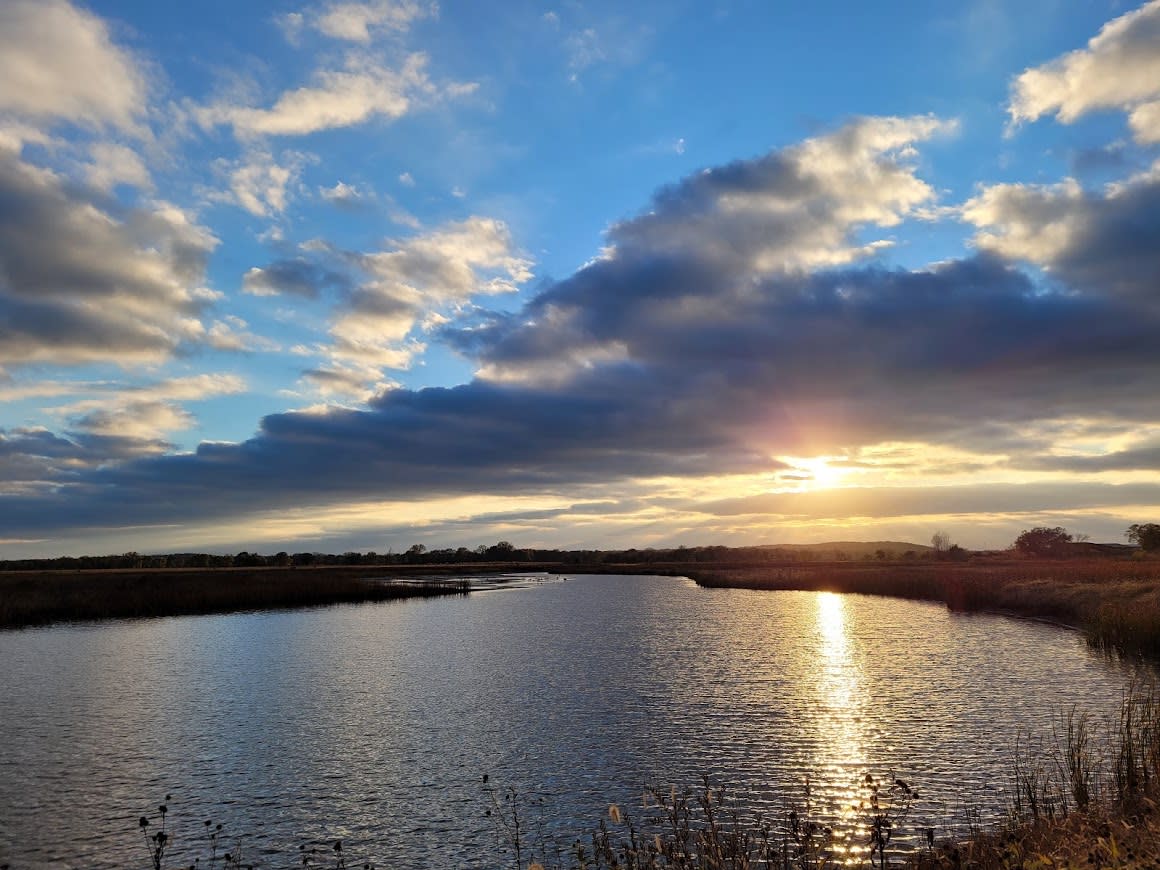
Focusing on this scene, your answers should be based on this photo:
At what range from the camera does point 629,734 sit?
→ 23.3 metres

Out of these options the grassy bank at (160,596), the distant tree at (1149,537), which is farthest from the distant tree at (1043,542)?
the grassy bank at (160,596)

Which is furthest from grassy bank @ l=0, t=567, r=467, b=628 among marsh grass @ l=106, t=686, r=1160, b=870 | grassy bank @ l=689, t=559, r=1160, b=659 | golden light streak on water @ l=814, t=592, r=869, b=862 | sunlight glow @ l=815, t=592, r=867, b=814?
marsh grass @ l=106, t=686, r=1160, b=870

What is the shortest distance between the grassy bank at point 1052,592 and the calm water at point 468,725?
94.5 inches

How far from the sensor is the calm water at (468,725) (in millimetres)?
17031

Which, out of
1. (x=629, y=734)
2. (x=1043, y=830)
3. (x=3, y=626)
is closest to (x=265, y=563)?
(x=3, y=626)

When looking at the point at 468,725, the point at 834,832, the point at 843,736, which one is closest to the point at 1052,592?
the point at 843,736

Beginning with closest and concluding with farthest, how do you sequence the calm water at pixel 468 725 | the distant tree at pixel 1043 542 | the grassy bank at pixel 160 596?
the calm water at pixel 468 725, the grassy bank at pixel 160 596, the distant tree at pixel 1043 542

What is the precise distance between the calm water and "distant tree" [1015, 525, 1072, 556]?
13351 centimetres

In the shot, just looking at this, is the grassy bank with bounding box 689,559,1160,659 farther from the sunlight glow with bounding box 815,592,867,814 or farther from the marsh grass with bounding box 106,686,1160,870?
the marsh grass with bounding box 106,686,1160,870

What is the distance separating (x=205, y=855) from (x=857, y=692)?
22832 mm

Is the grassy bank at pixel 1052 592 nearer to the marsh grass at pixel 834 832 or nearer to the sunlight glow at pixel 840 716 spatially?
the sunlight glow at pixel 840 716

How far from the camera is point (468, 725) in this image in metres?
25.0

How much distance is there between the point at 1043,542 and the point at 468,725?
174346 mm

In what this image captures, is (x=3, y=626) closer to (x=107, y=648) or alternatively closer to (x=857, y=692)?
(x=107, y=648)
